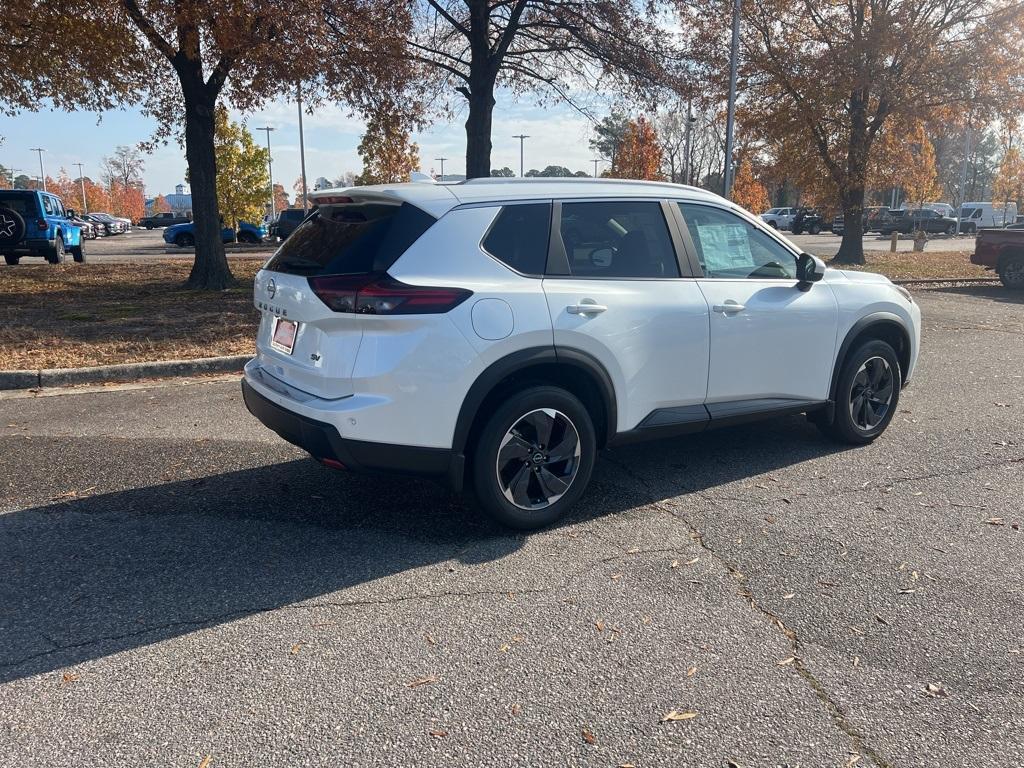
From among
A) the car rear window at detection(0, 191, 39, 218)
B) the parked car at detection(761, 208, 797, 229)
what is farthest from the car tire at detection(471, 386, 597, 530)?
the parked car at detection(761, 208, 797, 229)

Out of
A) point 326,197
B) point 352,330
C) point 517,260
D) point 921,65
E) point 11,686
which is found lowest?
point 11,686

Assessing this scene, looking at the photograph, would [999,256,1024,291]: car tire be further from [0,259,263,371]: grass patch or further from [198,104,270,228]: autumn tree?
[198,104,270,228]: autumn tree

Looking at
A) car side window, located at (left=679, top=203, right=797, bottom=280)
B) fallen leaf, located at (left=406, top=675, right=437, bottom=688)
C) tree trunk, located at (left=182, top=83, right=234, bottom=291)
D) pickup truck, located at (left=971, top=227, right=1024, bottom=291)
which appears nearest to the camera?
fallen leaf, located at (left=406, top=675, right=437, bottom=688)

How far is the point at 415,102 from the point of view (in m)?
16.8

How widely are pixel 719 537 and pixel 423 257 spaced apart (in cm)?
208

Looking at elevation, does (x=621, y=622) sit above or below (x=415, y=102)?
below

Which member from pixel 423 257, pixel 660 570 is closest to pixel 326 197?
pixel 423 257

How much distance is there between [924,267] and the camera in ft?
74.7

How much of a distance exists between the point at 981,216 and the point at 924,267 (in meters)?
40.4

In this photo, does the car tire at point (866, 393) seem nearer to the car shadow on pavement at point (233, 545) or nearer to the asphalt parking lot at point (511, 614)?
the asphalt parking lot at point (511, 614)

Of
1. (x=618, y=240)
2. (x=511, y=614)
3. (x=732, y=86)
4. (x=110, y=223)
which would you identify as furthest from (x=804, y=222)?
(x=511, y=614)

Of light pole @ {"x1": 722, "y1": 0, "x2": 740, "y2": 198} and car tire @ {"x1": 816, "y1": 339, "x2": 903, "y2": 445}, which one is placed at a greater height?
light pole @ {"x1": 722, "y1": 0, "x2": 740, "y2": 198}

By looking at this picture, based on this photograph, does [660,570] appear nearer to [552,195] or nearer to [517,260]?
[517,260]

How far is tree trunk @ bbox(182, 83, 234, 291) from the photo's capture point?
14.4 metres
